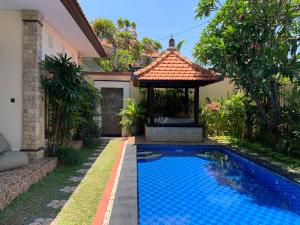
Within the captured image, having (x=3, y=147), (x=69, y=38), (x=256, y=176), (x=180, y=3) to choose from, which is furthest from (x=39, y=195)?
(x=180, y=3)

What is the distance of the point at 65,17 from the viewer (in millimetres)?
9047

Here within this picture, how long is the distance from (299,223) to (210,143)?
8.52m

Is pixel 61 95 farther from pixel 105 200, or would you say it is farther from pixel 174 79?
pixel 174 79

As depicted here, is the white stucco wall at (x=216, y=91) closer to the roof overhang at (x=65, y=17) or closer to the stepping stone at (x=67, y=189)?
the roof overhang at (x=65, y=17)

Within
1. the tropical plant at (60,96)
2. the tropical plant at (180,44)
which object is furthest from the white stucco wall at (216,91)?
the tropical plant at (180,44)

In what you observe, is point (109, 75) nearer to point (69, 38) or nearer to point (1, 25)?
point (69, 38)

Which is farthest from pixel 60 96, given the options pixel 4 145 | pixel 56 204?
pixel 56 204

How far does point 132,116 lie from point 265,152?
754 centimetres

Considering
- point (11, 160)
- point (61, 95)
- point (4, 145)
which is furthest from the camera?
point (61, 95)

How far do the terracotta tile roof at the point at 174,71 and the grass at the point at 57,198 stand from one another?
255 inches

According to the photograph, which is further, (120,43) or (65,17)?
(120,43)

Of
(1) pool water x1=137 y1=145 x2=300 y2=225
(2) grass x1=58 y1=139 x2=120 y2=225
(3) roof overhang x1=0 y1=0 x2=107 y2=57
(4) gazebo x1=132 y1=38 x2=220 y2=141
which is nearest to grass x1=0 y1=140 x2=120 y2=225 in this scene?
(2) grass x1=58 y1=139 x2=120 y2=225

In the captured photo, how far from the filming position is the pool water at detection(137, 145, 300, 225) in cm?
577

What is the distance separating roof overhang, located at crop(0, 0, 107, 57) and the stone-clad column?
14.7 inches
